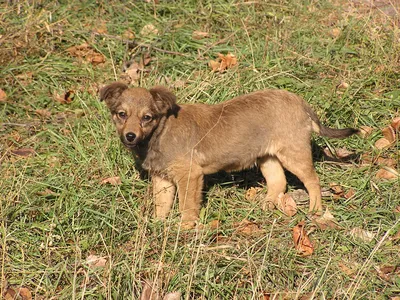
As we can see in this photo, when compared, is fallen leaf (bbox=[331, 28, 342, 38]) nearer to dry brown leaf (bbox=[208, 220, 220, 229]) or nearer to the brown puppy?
the brown puppy

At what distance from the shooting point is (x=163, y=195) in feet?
22.0

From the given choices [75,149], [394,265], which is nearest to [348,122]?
[394,265]

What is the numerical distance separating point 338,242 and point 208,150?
1501 mm

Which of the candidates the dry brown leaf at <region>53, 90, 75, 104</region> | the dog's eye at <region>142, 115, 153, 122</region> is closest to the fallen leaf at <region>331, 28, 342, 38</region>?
the dry brown leaf at <region>53, 90, 75, 104</region>

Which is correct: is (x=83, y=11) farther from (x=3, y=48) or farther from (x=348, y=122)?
(x=348, y=122)

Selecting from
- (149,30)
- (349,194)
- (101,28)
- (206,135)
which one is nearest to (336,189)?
(349,194)

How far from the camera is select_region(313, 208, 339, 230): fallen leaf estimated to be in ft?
19.9

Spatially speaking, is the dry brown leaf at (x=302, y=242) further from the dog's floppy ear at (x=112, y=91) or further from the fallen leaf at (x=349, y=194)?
the dog's floppy ear at (x=112, y=91)

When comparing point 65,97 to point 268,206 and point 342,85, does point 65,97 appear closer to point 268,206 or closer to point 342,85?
point 268,206

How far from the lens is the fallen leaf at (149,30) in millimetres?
8633

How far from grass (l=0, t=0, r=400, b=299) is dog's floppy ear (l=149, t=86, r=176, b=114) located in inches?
31.6

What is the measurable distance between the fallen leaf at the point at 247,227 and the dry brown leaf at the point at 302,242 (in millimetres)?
350

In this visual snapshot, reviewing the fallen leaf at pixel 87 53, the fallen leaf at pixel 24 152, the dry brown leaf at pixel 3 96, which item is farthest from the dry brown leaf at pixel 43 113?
the fallen leaf at pixel 87 53

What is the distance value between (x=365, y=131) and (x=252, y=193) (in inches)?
58.0
